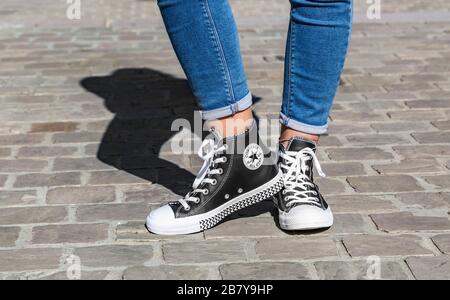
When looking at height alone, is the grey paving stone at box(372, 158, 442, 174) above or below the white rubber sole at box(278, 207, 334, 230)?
below

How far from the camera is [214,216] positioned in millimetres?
2789

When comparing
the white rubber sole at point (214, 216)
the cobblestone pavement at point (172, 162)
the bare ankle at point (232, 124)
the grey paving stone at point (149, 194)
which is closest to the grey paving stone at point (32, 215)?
the cobblestone pavement at point (172, 162)

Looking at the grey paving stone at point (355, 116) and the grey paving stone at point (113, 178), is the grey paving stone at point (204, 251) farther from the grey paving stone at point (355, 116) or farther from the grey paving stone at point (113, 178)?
the grey paving stone at point (355, 116)

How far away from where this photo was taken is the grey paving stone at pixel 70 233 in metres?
2.75

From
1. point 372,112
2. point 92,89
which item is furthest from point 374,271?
point 92,89

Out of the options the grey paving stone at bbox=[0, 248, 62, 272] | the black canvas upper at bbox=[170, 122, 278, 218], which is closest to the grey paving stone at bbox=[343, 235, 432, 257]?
the black canvas upper at bbox=[170, 122, 278, 218]

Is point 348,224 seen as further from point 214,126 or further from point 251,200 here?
point 214,126

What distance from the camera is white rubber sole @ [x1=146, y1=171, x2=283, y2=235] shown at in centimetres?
275

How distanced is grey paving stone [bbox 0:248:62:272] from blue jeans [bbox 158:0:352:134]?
630 millimetres

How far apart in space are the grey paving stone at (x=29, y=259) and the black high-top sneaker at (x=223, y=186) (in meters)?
0.33

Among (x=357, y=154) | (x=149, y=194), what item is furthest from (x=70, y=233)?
(x=357, y=154)

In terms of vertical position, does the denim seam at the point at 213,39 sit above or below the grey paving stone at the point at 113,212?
above

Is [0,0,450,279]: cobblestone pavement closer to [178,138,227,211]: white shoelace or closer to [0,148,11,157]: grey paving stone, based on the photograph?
[0,148,11,157]: grey paving stone

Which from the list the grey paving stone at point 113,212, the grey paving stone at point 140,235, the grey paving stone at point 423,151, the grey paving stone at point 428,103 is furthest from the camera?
the grey paving stone at point 428,103
